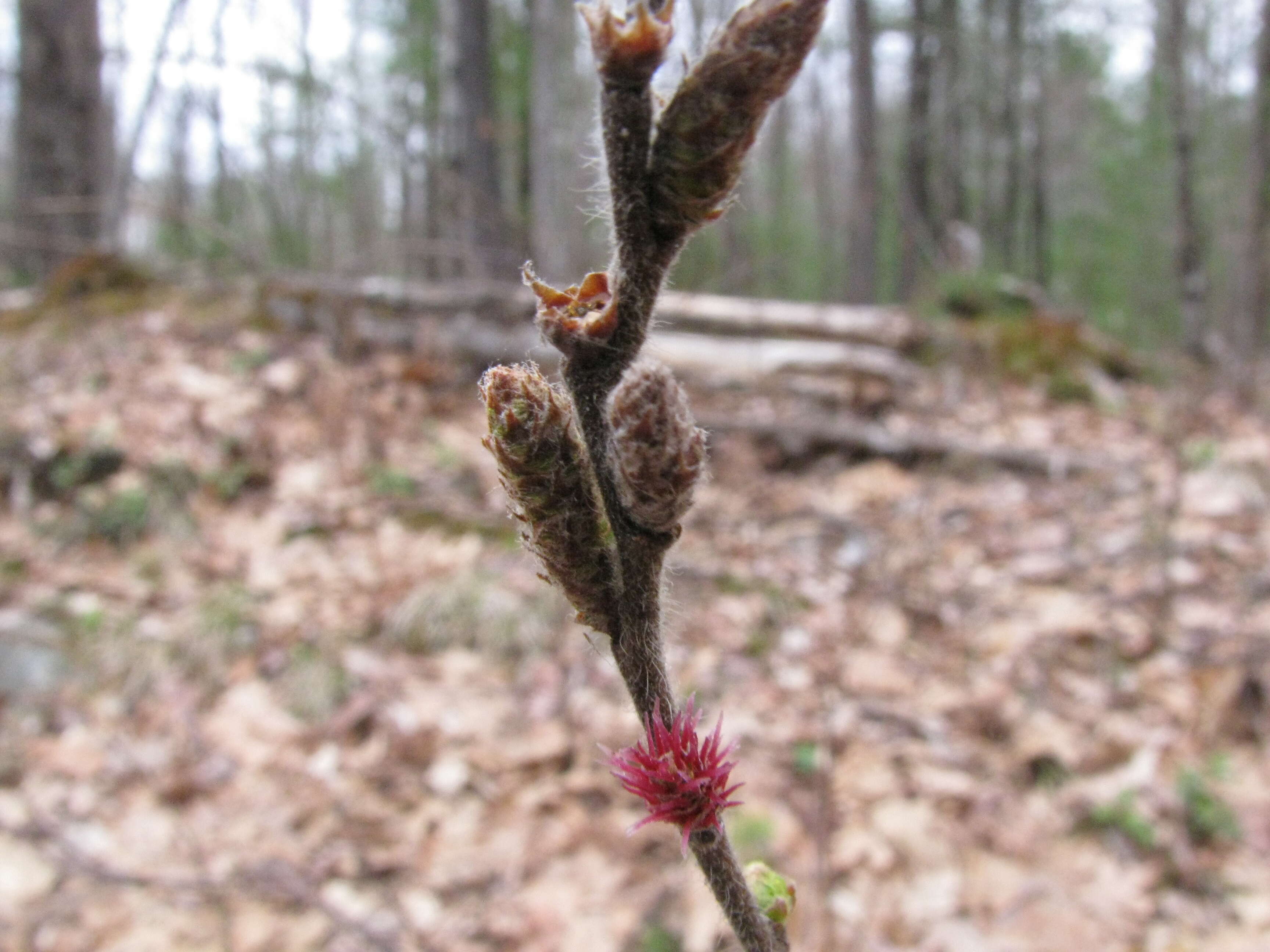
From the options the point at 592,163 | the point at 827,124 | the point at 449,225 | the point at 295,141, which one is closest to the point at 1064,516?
the point at 592,163

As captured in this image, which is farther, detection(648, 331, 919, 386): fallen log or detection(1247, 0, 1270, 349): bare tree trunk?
detection(1247, 0, 1270, 349): bare tree trunk

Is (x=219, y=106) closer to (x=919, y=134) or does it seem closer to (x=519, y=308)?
(x=519, y=308)

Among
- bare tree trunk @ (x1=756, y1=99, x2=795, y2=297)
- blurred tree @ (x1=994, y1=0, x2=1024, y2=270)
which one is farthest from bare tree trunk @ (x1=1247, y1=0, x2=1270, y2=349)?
bare tree trunk @ (x1=756, y1=99, x2=795, y2=297)

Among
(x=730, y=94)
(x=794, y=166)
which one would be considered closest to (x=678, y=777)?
(x=730, y=94)

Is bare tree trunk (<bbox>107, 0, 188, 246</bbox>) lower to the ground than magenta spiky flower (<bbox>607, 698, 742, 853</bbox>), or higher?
higher

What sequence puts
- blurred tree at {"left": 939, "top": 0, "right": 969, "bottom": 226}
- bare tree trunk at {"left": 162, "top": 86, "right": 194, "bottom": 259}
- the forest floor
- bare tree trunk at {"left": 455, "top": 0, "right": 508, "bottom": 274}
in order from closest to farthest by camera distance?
the forest floor < bare tree trunk at {"left": 162, "top": 86, "right": 194, "bottom": 259} < bare tree trunk at {"left": 455, "top": 0, "right": 508, "bottom": 274} < blurred tree at {"left": 939, "top": 0, "right": 969, "bottom": 226}

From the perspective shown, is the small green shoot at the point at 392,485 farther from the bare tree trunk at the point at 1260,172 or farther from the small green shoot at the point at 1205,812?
the bare tree trunk at the point at 1260,172

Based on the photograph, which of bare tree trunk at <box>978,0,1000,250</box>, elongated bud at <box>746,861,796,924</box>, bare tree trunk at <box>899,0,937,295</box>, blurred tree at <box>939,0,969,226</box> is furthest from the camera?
bare tree trunk at <box>978,0,1000,250</box>

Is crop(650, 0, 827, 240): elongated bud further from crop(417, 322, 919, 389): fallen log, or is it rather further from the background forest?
crop(417, 322, 919, 389): fallen log
